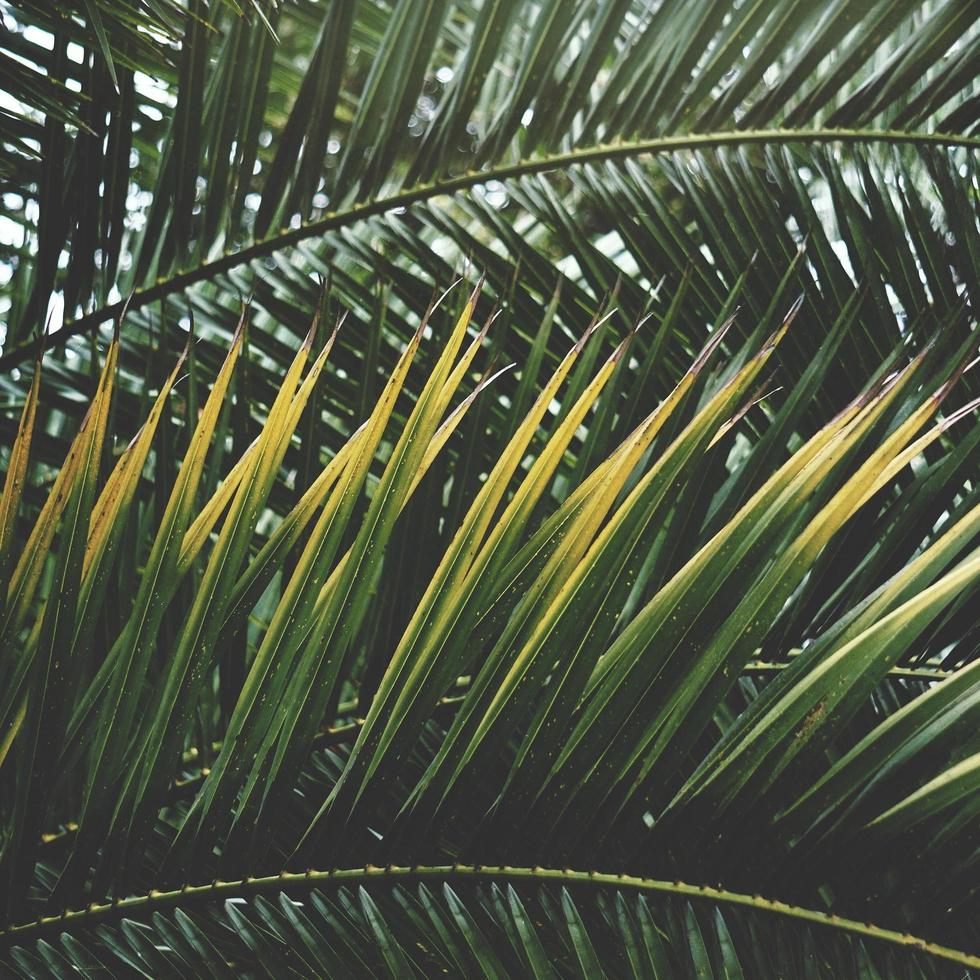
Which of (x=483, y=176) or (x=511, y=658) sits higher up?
(x=483, y=176)

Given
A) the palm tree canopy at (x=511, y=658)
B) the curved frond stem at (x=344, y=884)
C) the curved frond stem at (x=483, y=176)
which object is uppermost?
the curved frond stem at (x=483, y=176)

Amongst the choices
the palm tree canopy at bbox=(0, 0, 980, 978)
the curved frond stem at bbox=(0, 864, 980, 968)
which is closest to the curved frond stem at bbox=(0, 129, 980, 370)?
the palm tree canopy at bbox=(0, 0, 980, 978)

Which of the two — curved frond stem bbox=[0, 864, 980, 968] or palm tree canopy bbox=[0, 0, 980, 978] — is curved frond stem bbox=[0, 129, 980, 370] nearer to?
palm tree canopy bbox=[0, 0, 980, 978]

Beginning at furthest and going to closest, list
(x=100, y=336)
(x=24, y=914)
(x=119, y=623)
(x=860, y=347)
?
(x=100, y=336)
(x=860, y=347)
(x=119, y=623)
(x=24, y=914)

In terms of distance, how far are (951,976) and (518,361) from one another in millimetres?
650

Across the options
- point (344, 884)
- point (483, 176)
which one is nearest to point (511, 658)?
point (344, 884)

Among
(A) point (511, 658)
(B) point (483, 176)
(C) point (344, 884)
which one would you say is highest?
(B) point (483, 176)

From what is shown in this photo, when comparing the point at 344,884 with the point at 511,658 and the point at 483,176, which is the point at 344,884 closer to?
the point at 511,658

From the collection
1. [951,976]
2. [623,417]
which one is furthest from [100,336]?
[951,976]

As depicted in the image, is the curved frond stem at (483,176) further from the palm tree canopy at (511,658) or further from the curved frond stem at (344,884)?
the curved frond stem at (344,884)

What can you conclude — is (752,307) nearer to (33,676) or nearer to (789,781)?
(789,781)

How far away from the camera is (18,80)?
2.23ft

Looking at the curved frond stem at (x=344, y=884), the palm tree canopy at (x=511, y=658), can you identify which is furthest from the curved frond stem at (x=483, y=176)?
the curved frond stem at (x=344, y=884)

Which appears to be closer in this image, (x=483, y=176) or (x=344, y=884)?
(x=344, y=884)
